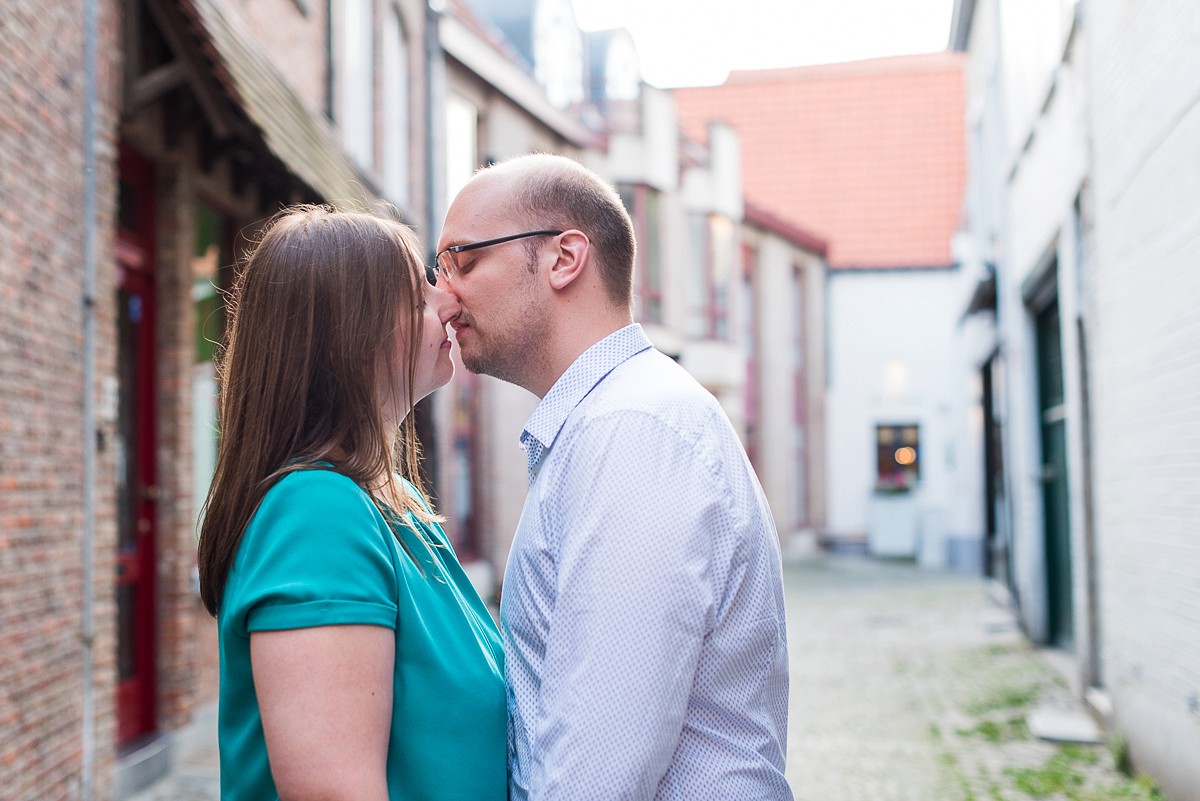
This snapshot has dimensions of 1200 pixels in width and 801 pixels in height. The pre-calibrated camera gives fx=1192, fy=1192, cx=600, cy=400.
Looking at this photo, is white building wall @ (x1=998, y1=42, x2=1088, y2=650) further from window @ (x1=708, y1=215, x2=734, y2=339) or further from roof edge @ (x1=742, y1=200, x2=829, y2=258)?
roof edge @ (x1=742, y1=200, x2=829, y2=258)

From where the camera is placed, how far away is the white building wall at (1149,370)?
5.15 m

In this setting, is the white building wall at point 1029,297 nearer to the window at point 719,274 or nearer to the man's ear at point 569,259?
the man's ear at point 569,259

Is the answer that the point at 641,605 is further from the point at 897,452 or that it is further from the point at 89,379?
the point at 897,452

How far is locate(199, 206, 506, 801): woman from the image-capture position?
1589mm

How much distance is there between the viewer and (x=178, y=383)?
7.17m

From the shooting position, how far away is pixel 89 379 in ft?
18.5

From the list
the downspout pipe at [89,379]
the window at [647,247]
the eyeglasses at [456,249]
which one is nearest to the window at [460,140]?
the window at [647,247]

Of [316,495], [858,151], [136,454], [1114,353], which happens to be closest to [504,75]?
[136,454]

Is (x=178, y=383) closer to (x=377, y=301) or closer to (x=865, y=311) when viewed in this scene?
(x=377, y=301)

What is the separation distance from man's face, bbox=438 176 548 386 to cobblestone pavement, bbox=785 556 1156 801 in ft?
15.8

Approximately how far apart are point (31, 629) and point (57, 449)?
817mm

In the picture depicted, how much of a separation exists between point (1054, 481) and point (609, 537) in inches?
430

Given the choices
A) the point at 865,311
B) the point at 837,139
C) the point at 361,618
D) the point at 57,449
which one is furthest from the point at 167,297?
the point at 837,139

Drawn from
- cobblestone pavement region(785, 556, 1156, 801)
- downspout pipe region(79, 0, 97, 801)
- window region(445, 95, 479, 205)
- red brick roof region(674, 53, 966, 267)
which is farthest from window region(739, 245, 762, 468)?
downspout pipe region(79, 0, 97, 801)
